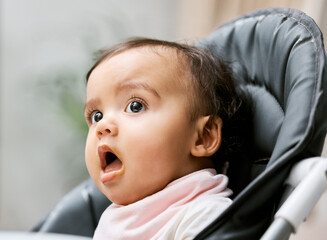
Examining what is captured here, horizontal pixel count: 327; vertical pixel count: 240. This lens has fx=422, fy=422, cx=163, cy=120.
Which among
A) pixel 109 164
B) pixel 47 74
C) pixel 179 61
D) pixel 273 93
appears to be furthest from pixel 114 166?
pixel 47 74

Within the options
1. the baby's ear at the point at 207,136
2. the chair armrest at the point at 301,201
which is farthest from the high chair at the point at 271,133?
the baby's ear at the point at 207,136

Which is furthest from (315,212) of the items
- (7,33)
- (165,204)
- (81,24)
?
(7,33)

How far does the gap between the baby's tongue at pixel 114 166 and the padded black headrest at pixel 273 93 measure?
262 millimetres

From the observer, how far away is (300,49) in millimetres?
860

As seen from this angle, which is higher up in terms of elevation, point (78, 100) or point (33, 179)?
point (78, 100)

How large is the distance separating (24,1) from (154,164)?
6.31 feet

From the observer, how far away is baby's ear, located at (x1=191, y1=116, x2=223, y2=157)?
2.96 ft

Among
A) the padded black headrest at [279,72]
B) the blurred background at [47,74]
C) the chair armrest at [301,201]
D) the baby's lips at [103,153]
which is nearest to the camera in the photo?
the chair armrest at [301,201]

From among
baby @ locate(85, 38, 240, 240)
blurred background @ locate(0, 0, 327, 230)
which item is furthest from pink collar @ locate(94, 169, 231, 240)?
blurred background @ locate(0, 0, 327, 230)

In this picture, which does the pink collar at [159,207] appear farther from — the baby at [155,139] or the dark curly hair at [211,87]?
the dark curly hair at [211,87]

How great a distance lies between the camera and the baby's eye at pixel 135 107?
87cm

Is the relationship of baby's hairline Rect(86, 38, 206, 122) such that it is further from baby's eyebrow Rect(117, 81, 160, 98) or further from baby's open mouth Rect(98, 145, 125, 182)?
baby's open mouth Rect(98, 145, 125, 182)

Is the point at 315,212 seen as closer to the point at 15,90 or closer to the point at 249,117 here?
the point at 249,117

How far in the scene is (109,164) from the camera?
90 cm
